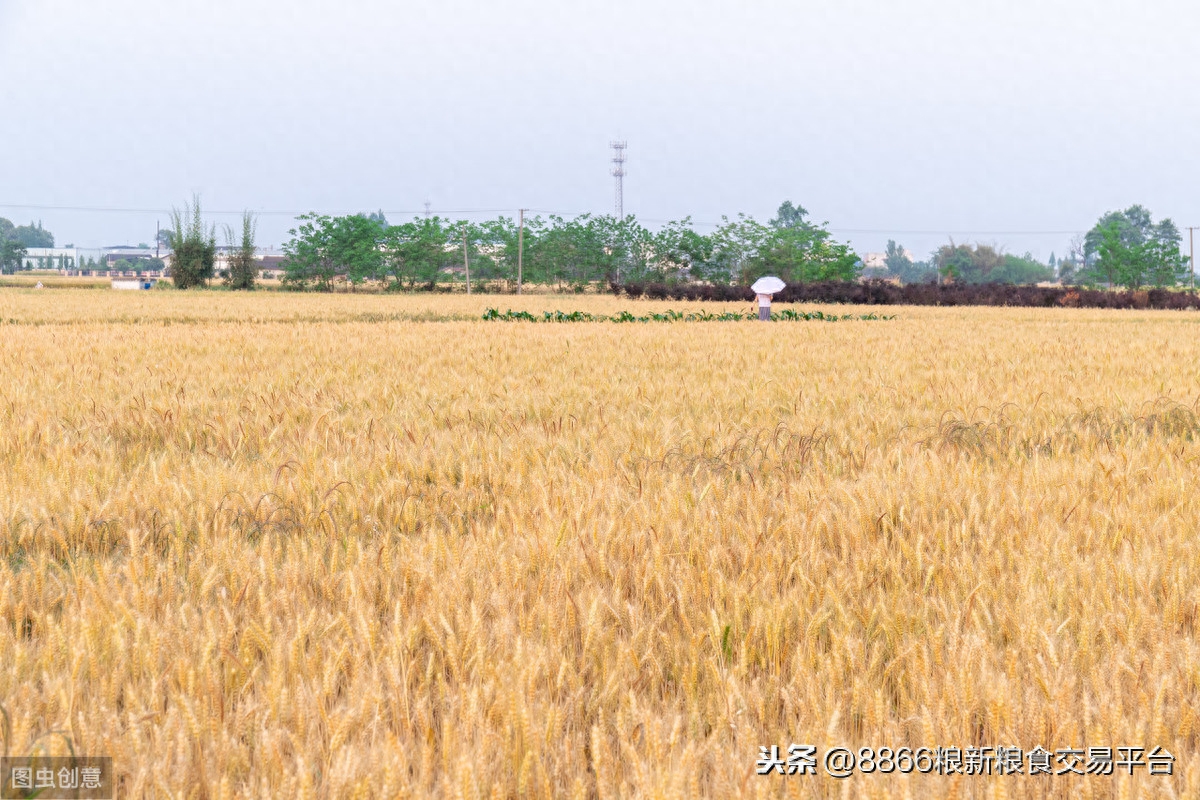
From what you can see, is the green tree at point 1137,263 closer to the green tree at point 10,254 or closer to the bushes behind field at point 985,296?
the bushes behind field at point 985,296

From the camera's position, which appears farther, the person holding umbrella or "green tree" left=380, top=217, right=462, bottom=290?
"green tree" left=380, top=217, right=462, bottom=290

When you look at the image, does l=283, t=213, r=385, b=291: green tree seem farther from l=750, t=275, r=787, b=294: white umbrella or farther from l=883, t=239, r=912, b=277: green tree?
l=883, t=239, r=912, b=277: green tree

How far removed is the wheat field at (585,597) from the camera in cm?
149

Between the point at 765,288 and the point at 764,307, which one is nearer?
the point at 765,288

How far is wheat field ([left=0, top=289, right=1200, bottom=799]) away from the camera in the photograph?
1490 mm

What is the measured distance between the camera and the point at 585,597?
222cm

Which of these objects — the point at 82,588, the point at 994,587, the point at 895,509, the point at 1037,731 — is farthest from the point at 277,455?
the point at 1037,731

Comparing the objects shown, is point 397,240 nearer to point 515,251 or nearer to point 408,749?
point 515,251

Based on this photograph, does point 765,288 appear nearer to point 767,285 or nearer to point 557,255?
point 767,285


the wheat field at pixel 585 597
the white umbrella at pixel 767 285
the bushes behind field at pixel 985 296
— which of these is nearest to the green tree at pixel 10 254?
the bushes behind field at pixel 985 296

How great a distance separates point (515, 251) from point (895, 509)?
56.9m

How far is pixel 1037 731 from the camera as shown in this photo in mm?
1596

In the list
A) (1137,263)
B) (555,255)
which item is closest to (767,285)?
(555,255)

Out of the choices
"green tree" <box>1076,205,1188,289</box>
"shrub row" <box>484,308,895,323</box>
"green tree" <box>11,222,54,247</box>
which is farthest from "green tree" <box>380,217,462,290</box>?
"green tree" <box>11,222,54,247</box>
